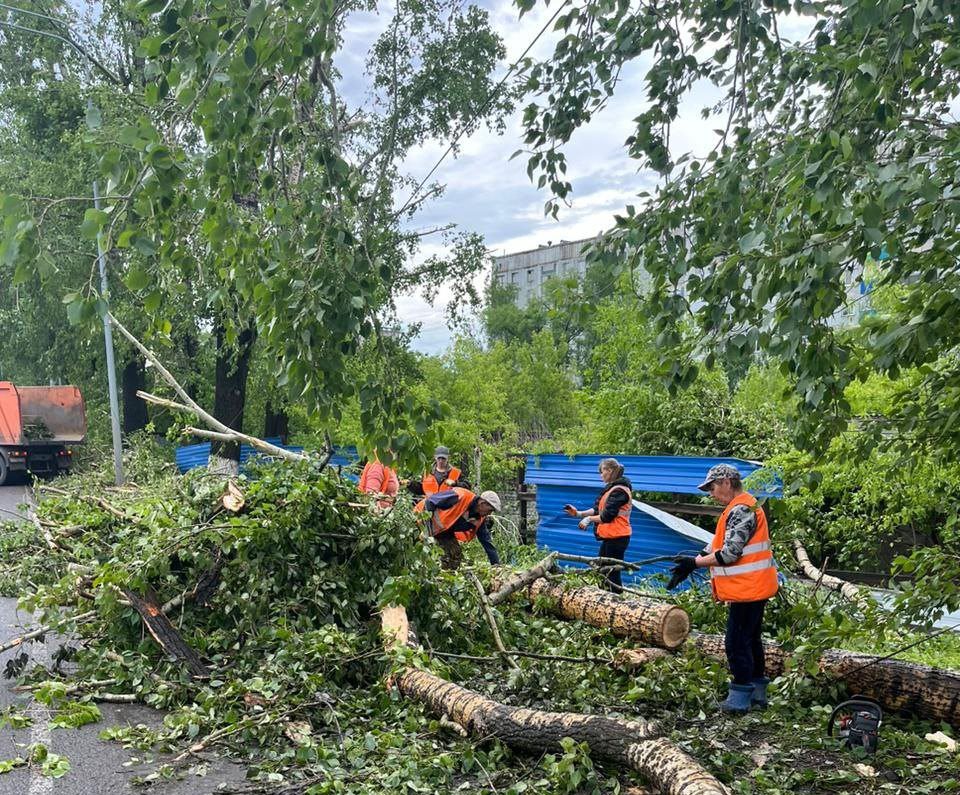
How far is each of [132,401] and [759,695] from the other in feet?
71.7

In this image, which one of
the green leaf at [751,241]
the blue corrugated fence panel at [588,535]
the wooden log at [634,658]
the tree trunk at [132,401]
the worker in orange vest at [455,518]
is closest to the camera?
the green leaf at [751,241]

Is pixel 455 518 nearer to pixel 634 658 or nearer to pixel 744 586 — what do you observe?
pixel 634 658

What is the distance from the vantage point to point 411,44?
17.3 metres

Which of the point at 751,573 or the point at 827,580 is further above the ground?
the point at 751,573

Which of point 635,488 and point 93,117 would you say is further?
point 635,488

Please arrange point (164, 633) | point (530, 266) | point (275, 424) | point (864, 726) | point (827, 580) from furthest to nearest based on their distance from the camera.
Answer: point (530, 266), point (275, 424), point (827, 580), point (164, 633), point (864, 726)

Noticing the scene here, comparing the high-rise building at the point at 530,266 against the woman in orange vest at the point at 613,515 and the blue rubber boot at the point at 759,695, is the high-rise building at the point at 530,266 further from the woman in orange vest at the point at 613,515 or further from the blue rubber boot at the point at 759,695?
the blue rubber boot at the point at 759,695

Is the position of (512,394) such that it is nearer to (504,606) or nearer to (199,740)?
(504,606)

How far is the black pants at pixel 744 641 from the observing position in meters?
5.93

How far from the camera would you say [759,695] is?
5.95 meters

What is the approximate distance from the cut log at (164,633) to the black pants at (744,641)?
11.7 ft

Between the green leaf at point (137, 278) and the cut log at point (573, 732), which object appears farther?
the cut log at point (573, 732)

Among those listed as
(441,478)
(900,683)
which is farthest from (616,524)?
(900,683)

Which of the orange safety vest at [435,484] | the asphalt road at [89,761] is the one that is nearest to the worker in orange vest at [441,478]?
the orange safety vest at [435,484]
